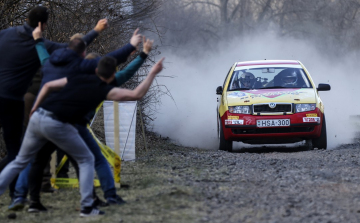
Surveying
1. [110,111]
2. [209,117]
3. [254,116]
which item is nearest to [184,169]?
[110,111]

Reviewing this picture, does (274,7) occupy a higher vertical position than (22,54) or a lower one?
higher

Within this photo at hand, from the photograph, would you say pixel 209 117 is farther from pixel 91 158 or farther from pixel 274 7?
pixel 274 7

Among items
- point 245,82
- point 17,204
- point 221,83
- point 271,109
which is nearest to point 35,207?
point 17,204

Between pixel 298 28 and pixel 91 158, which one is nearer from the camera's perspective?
pixel 91 158

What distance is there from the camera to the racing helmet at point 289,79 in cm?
1373

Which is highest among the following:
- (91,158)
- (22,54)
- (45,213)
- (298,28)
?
(298,28)

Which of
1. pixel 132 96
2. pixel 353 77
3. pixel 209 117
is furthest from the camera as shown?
pixel 353 77

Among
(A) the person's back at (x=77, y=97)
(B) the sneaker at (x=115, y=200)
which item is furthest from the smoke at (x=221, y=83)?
(A) the person's back at (x=77, y=97)

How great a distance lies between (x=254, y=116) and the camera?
41.8 feet

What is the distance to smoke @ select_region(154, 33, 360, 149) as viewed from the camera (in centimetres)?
1833

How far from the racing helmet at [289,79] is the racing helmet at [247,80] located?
581 millimetres

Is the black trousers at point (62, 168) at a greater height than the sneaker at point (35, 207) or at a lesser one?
greater

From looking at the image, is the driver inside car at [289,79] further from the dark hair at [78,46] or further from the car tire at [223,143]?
the dark hair at [78,46]

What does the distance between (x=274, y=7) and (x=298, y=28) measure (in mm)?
1995
